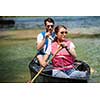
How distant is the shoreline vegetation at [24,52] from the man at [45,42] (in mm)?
40

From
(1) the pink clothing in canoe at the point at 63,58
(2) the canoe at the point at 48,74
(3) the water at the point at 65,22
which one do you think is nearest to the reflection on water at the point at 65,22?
(3) the water at the point at 65,22

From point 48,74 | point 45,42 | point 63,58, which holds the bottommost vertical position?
point 48,74

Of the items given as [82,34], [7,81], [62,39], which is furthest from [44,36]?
[7,81]

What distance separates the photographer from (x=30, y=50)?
1.86 metres

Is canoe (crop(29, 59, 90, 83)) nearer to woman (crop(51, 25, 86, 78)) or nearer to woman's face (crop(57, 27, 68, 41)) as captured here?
woman (crop(51, 25, 86, 78))

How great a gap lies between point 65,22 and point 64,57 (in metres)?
0.27

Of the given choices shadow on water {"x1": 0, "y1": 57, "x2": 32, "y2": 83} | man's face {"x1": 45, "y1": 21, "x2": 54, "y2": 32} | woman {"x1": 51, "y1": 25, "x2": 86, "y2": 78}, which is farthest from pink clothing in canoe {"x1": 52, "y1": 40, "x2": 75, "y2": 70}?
shadow on water {"x1": 0, "y1": 57, "x2": 32, "y2": 83}

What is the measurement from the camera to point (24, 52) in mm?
1858

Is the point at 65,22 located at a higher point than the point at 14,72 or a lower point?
higher

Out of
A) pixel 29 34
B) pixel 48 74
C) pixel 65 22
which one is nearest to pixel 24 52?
pixel 29 34

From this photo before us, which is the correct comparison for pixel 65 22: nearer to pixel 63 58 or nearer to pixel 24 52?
pixel 63 58

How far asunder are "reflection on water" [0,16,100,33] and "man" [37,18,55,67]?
53 mm
